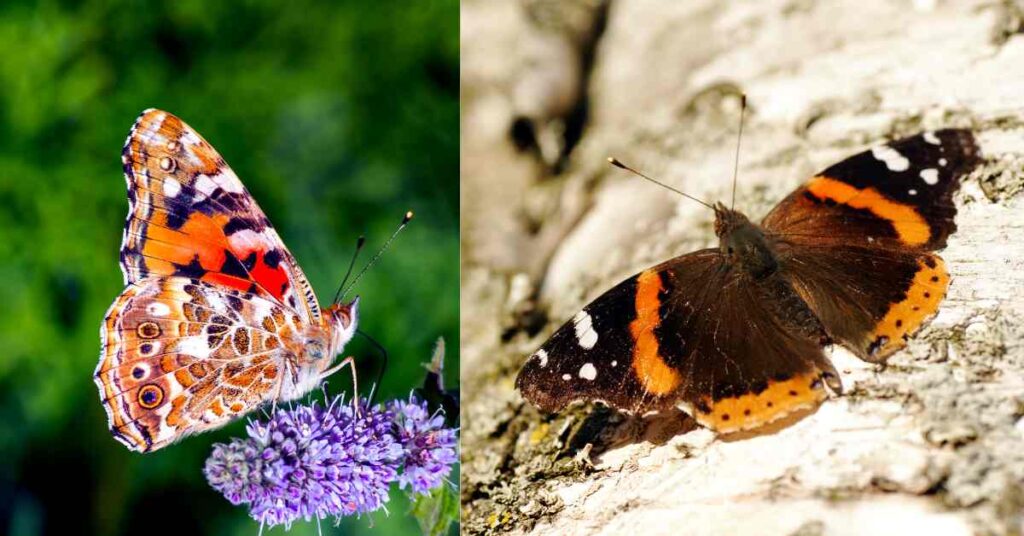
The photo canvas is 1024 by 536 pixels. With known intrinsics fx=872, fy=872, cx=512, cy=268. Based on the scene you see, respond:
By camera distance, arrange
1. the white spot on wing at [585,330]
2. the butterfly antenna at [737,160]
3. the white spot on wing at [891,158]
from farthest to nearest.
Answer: the butterfly antenna at [737,160] < the white spot on wing at [891,158] < the white spot on wing at [585,330]

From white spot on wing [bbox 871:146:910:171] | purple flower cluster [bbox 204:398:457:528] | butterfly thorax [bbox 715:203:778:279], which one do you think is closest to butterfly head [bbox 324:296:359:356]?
purple flower cluster [bbox 204:398:457:528]

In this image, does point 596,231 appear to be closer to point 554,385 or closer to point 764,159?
point 764,159

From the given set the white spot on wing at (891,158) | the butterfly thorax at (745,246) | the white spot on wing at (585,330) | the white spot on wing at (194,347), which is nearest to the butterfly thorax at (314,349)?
the white spot on wing at (194,347)

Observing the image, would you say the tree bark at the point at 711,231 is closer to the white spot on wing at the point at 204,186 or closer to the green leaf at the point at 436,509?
the green leaf at the point at 436,509

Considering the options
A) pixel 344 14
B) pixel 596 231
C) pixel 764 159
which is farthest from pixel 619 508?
pixel 344 14

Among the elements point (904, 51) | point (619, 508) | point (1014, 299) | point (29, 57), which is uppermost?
point (904, 51)

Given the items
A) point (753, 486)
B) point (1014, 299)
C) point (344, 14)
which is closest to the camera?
point (753, 486)

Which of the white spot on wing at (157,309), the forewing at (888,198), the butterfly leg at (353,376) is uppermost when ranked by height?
the forewing at (888,198)
